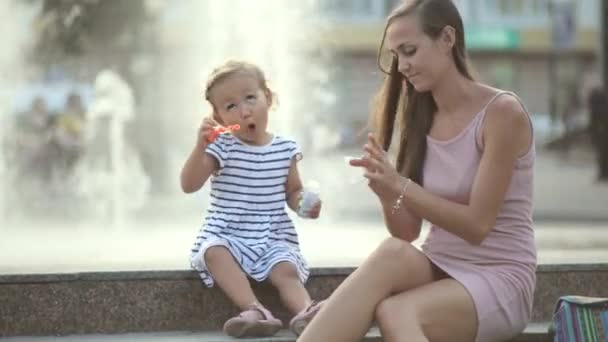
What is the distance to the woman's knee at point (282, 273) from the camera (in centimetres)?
452

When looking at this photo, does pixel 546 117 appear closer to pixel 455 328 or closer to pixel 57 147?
pixel 57 147

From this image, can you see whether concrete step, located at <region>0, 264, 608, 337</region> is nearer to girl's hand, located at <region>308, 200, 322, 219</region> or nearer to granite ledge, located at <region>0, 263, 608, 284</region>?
granite ledge, located at <region>0, 263, 608, 284</region>

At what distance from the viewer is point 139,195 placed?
12.3 meters

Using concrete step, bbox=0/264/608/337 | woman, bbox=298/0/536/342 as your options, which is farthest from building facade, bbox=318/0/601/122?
woman, bbox=298/0/536/342

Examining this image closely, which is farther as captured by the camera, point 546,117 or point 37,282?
point 546,117

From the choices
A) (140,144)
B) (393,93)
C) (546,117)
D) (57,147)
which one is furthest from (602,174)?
(546,117)

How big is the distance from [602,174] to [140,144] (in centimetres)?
629

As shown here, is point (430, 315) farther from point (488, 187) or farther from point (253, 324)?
point (253, 324)

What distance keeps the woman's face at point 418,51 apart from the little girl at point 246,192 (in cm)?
76

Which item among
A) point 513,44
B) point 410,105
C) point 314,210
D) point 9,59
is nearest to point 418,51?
point 410,105

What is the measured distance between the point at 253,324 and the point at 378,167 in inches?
30.4

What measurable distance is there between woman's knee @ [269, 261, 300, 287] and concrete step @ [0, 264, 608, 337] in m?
0.10

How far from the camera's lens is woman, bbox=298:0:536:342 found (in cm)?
372

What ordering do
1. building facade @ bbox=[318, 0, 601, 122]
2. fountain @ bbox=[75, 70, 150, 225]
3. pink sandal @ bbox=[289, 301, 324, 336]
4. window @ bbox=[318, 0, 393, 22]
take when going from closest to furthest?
pink sandal @ bbox=[289, 301, 324, 336] < fountain @ bbox=[75, 70, 150, 225] < building facade @ bbox=[318, 0, 601, 122] < window @ bbox=[318, 0, 393, 22]
